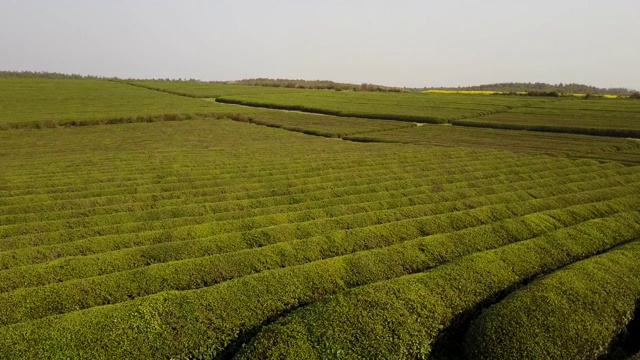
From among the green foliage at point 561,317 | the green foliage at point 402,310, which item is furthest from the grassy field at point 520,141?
the green foliage at point 402,310

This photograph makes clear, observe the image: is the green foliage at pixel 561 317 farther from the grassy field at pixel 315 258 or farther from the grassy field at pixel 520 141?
the grassy field at pixel 520 141

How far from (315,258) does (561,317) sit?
8171 millimetres

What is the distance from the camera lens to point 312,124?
69.1 metres

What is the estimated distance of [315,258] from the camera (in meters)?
17.8

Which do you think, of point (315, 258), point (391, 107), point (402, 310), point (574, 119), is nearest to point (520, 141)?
point (574, 119)

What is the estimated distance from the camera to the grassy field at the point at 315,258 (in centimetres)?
1238

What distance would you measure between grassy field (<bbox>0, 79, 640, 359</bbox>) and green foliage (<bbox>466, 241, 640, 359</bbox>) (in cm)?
5

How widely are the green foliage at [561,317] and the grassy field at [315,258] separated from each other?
0.17 feet

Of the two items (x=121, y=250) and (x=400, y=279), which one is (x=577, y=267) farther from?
(x=121, y=250)

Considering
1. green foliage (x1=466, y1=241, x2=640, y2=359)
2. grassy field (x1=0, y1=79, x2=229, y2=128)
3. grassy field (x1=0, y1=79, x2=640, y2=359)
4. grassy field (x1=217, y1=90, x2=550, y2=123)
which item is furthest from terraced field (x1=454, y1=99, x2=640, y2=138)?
green foliage (x1=466, y1=241, x2=640, y2=359)

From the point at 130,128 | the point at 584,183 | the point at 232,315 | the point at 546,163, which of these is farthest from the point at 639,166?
the point at 130,128

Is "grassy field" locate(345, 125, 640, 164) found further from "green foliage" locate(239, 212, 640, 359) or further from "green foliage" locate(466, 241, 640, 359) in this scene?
"green foliage" locate(239, 212, 640, 359)

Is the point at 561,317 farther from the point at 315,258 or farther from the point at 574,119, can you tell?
the point at 574,119

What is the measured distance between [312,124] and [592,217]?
159ft
